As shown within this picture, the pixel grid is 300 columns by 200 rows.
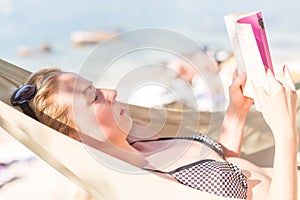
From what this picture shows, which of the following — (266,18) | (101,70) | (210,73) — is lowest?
(266,18)

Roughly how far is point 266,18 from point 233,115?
2.09 m

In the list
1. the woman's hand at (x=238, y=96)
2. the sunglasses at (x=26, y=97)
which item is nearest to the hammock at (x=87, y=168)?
the sunglasses at (x=26, y=97)

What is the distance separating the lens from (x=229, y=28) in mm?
1168

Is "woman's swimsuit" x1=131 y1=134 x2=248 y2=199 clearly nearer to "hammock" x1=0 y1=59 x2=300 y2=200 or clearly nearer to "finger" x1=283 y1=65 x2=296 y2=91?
"hammock" x1=0 y1=59 x2=300 y2=200

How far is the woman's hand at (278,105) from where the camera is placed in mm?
1033

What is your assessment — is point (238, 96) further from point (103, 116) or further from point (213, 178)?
point (103, 116)

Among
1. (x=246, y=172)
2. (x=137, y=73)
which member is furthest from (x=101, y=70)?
(x=246, y=172)

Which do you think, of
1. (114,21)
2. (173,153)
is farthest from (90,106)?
(114,21)

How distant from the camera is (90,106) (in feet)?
3.77

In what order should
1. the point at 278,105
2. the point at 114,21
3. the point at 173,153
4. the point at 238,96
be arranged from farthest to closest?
the point at 114,21
the point at 238,96
the point at 173,153
the point at 278,105

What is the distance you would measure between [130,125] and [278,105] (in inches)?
13.0

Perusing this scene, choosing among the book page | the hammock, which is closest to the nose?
the hammock

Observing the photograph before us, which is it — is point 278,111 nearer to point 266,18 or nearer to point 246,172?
point 246,172

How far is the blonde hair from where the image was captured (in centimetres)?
115
